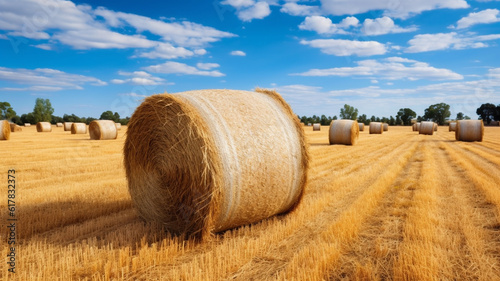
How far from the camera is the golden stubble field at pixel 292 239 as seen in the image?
355cm

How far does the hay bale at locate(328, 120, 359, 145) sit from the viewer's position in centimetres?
1902

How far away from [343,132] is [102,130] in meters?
15.0

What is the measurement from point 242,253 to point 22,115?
93549 millimetres

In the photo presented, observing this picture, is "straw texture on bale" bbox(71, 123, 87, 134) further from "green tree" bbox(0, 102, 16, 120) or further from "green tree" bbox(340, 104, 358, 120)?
"green tree" bbox(340, 104, 358, 120)

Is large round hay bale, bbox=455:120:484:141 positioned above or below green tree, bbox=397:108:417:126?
below

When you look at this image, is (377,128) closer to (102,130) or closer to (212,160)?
(102,130)

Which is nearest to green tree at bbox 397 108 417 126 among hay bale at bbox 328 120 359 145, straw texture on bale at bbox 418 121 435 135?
straw texture on bale at bbox 418 121 435 135

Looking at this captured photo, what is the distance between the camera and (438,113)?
299 feet

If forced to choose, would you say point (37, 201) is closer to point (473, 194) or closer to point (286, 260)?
point (286, 260)

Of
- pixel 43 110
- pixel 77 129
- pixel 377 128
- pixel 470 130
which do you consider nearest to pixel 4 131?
pixel 77 129

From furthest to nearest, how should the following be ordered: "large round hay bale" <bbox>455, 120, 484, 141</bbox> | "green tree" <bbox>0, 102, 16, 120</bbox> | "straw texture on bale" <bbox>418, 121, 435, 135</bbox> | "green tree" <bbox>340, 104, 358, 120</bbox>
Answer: "green tree" <bbox>340, 104, 358, 120</bbox> → "green tree" <bbox>0, 102, 16, 120</bbox> → "straw texture on bale" <bbox>418, 121, 435, 135</bbox> → "large round hay bale" <bbox>455, 120, 484, 141</bbox>

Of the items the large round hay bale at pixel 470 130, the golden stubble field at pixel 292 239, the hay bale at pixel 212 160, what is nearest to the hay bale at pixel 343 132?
the large round hay bale at pixel 470 130

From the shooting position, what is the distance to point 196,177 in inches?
170

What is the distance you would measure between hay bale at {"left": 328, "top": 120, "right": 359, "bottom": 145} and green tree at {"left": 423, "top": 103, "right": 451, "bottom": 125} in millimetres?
82982
